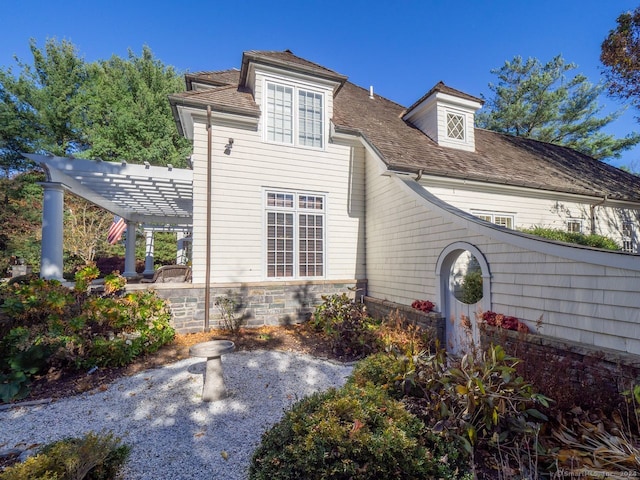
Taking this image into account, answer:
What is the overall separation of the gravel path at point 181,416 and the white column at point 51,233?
13.4 feet

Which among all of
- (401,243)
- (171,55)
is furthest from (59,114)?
(401,243)

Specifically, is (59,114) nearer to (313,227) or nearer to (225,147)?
(225,147)

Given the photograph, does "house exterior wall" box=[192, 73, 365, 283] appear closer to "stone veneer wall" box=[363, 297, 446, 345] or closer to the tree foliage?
"stone veneer wall" box=[363, 297, 446, 345]

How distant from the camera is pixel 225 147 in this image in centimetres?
712

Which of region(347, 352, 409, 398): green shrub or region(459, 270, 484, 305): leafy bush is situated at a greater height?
region(459, 270, 484, 305): leafy bush

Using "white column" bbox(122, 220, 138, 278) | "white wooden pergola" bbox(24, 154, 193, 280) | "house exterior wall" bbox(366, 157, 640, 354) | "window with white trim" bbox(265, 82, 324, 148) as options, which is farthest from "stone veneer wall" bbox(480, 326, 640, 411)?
"white column" bbox(122, 220, 138, 278)

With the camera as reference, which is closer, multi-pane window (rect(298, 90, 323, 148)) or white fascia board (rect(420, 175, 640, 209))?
white fascia board (rect(420, 175, 640, 209))

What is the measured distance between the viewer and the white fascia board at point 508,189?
744 cm

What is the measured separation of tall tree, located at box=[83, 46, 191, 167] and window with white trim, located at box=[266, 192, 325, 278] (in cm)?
1336

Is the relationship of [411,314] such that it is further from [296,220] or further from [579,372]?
[296,220]

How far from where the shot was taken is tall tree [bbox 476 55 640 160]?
17859 mm

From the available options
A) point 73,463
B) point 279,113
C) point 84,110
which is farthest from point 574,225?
point 84,110

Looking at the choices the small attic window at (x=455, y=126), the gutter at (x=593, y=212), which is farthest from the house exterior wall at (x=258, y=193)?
the gutter at (x=593, y=212)

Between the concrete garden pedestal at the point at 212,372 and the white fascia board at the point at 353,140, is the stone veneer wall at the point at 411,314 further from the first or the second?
the concrete garden pedestal at the point at 212,372
